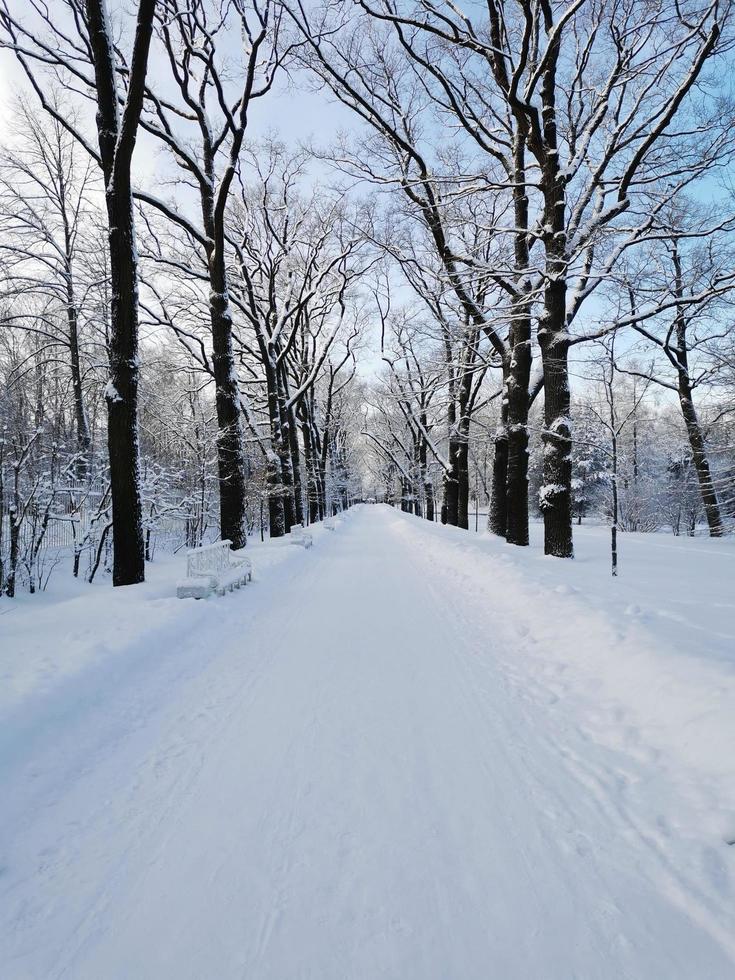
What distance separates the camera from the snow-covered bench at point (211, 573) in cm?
697

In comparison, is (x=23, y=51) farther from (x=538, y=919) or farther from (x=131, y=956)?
(x=538, y=919)

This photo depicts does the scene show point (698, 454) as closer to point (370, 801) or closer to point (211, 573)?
point (211, 573)

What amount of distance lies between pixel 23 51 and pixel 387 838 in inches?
509

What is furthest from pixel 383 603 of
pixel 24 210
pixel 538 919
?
pixel 24 210

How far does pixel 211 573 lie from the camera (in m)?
7.64

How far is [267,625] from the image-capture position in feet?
21.7

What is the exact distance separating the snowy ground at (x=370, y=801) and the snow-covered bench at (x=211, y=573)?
1.21 m

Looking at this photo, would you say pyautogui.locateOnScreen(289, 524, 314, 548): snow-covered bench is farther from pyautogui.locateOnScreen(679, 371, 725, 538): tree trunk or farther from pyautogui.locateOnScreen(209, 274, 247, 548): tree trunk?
pyautogui.locateOnScreen(679, 371, 725, 538): tree trunk

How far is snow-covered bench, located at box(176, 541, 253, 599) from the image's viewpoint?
275 inches

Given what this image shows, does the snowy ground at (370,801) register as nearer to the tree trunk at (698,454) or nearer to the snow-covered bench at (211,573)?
the snow-covered bench at (211,573)

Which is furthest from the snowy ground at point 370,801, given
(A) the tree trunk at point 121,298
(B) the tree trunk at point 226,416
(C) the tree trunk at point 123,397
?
(B) the tree trunk at point 226,416

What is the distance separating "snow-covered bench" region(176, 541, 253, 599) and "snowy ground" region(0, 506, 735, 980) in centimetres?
121

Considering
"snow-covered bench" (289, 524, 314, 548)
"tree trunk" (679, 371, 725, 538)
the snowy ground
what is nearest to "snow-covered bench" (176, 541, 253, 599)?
the snowy ground

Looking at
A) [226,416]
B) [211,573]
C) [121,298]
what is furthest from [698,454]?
[121,298]
